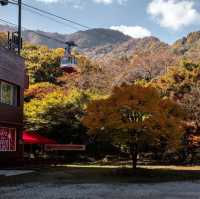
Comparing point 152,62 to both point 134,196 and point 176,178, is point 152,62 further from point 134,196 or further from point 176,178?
point 134,196

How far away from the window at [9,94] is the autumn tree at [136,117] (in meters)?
6.67

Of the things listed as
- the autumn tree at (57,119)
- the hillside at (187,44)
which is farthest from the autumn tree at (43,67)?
the hillside at (187,44)

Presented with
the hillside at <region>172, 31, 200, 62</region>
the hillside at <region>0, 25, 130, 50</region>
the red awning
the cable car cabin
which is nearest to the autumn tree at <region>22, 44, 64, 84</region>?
the red awning

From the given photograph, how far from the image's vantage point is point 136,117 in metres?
20.4

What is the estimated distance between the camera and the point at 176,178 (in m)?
18.2

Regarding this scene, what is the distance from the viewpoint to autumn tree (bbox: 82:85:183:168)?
770 inches

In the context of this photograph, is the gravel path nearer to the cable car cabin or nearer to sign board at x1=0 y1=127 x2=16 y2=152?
the cable car cabin

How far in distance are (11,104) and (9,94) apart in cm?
61

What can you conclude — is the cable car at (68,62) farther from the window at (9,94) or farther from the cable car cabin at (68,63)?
the window at (9,94)

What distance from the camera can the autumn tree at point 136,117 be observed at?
64.1ft

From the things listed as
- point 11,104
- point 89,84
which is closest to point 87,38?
point 89,84

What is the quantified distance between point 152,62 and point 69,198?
143 feet

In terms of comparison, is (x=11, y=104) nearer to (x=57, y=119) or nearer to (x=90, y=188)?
(x=57, y=119)

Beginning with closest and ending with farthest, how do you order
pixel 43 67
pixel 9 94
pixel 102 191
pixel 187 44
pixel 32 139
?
pixel 102 191 → pixel 9 94 → pixel 32 139 → pixel 43 67 → pixel 187 44
